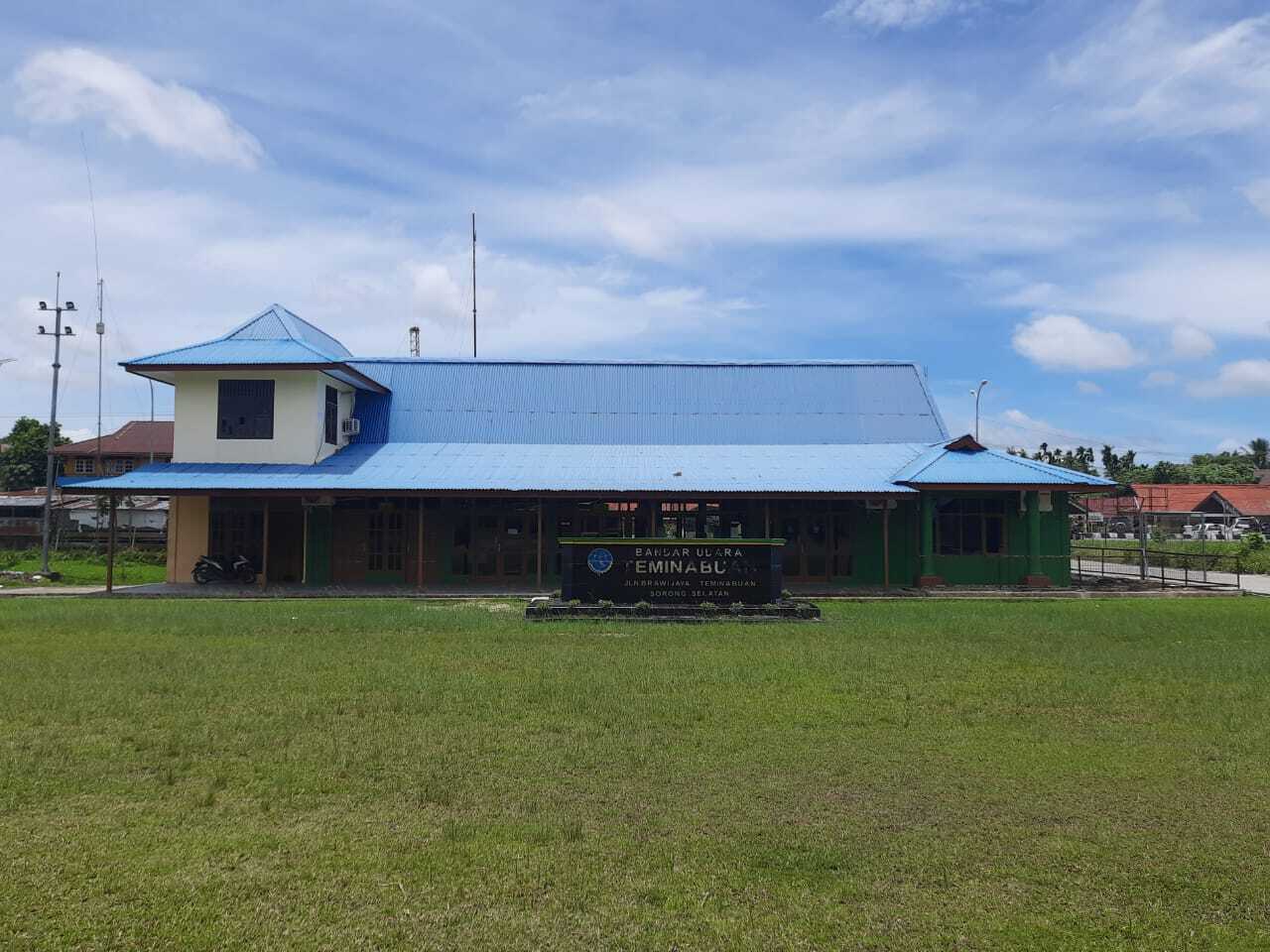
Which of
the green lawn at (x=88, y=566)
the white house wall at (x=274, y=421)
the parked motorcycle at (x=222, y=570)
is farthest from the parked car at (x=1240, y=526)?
the green lawn at (x=88, y=566)

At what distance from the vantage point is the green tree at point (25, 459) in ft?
226

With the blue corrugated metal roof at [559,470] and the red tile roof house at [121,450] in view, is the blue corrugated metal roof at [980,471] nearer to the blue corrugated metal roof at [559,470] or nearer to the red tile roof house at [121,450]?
the blue corrugated metal roof at [559,470]

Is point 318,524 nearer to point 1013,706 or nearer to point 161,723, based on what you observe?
→ point 161,723

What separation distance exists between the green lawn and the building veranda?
129 inches

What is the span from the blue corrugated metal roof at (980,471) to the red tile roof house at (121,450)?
4514cm

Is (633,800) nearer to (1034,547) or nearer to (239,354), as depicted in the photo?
(1034,547)

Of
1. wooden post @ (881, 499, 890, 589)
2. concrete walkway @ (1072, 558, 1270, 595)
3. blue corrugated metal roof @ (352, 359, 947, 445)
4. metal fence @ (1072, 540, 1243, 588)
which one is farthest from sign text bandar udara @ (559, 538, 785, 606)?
concrete walkway @ (1072, 558, 1270, 595)

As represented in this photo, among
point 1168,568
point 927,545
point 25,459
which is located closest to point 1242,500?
point 1168,568

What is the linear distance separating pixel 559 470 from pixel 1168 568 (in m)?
21.7

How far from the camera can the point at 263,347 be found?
25.8m

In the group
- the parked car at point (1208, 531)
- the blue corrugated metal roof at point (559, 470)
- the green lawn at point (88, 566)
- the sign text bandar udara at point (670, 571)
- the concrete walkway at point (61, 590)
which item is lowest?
the concrete walkway at point (61, 590)

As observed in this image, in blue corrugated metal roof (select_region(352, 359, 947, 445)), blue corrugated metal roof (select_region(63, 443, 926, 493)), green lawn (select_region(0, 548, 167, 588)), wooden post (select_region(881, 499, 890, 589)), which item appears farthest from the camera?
blue corrugated metal roof (select_region(352, 359, 947, 445))

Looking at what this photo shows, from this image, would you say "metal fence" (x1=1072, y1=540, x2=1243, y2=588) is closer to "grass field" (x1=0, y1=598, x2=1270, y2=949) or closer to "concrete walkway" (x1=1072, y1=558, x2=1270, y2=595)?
"concrete walkway" (x1=1072, y1=558, x2=1270, y2=595)

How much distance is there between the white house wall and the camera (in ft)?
81.5
